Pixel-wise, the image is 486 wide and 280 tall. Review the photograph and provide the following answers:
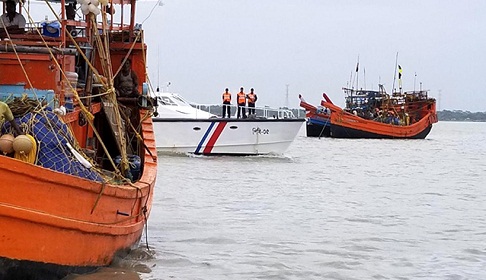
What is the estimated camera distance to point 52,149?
19.7ft

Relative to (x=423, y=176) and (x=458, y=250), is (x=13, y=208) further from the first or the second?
(x=423, y=176)

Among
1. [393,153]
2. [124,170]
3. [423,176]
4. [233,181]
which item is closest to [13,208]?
[124,170]

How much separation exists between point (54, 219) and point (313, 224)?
6196mm

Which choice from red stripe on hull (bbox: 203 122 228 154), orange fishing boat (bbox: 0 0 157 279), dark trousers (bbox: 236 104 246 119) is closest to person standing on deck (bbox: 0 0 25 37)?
orange fishing boat (bbox: 0 0 157 279)

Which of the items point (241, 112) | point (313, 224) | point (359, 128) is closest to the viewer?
point (313, 224)

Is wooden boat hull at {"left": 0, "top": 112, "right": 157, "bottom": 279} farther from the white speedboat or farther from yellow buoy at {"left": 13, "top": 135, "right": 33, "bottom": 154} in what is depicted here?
the white speedboat

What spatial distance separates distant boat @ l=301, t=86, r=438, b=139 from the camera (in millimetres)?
42719

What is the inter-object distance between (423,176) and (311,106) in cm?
2345

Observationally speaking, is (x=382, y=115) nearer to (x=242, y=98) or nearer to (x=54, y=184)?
(x=242, y=98)

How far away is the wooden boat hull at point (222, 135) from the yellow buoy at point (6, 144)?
17.5m

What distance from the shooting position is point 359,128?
140ft

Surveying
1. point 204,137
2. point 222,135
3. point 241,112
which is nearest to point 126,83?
point 204,137

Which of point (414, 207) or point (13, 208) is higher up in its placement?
point (13, 208)

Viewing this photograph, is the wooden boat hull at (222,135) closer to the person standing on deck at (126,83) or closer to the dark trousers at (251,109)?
the dark trousers at (251,109)
